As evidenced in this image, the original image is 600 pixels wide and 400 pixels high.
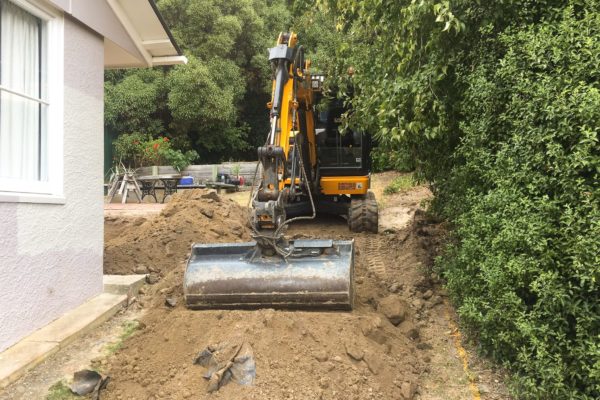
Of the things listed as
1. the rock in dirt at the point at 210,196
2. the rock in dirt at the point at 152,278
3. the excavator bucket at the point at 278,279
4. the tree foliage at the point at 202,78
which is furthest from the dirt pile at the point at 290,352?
the tree foliage at the point at 202,78

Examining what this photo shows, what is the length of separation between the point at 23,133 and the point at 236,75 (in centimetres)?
1656

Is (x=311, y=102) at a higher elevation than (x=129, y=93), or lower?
lower

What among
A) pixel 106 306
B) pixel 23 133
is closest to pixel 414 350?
pixel 106 306

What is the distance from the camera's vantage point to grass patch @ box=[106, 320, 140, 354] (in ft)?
15.8

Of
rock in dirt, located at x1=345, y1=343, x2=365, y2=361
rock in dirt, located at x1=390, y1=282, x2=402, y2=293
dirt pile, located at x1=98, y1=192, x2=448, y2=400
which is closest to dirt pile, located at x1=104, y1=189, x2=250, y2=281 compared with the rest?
dirt pile, located at x1=98, y1=192, x2=448, y2=400

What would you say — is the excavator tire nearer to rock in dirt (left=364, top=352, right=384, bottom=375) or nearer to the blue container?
rock in dirt (left=364, top=352, right=384, bottom=375)

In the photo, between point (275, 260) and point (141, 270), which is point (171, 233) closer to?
point (141, 270)

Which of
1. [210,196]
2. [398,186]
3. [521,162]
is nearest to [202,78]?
[398,186]

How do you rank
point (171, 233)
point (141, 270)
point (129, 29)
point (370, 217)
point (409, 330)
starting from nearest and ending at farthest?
point (409, 330)
point (129, 29)
point (141, 270)
point (171, 233)
point (370, 217)

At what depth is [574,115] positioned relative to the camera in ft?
10.6

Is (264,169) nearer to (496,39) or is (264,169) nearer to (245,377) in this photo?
(245,377)

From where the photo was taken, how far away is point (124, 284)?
617cm

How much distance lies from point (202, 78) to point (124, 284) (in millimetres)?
14412

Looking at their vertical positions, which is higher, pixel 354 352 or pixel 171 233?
pixel 171 233
